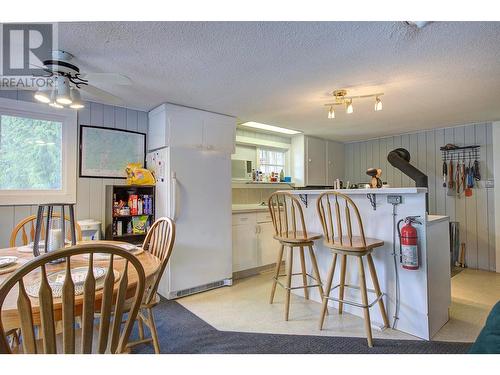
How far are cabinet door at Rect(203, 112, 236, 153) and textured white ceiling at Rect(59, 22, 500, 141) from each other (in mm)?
168

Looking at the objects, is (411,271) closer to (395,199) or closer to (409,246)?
(409,246)

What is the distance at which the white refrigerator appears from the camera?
2931 millimetres

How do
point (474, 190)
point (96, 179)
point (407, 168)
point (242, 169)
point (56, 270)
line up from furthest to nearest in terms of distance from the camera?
point (242, 169)
point (474, 190)
point (407, 168)
point (96, 179)
point (56, 270)

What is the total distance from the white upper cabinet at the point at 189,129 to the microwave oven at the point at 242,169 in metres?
0.75

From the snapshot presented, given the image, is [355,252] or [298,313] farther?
[298,313]

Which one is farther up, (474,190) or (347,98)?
(347,98)

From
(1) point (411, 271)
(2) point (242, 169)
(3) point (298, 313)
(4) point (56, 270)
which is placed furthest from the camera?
(2) point (242, 169)

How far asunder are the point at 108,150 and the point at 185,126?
0.89 m

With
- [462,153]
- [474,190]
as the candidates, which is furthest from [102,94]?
[474,190]

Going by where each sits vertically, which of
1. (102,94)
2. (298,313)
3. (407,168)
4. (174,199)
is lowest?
(298,313)

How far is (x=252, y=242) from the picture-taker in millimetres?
3748

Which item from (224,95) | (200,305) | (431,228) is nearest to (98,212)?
(200,305)

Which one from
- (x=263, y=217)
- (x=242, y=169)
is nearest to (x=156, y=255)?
(x=263, y=217)

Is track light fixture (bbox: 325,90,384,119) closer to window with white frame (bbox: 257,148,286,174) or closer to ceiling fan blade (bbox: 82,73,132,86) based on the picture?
window with white frame (bbox: 257,148,286,174)
